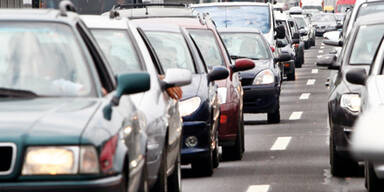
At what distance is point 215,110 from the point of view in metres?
14.2

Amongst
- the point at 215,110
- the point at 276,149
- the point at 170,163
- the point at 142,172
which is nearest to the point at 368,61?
the point at 215,110

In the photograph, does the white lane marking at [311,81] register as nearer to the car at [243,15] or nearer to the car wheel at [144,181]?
the car at [243,15]

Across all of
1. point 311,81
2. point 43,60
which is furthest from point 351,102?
point 311,81

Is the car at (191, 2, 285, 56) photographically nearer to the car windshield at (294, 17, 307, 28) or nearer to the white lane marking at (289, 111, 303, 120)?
the white lane marking at (289, 111, 303, 120)

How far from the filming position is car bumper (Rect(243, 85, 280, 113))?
21641 mm

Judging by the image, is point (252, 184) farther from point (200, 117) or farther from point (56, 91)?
point (56, 91)

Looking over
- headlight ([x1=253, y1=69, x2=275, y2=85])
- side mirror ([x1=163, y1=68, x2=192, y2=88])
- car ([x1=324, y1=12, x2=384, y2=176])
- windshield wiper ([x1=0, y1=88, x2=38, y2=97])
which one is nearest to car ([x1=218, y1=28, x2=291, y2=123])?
headlight ([x1=253, y1=69, x2=275, y2=85])

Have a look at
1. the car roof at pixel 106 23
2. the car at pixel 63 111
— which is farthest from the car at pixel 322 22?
the car at pixel 63 111

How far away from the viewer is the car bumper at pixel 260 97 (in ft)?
71.0

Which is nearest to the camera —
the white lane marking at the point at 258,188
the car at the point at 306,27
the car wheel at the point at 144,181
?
the car wheel at the point at 144,181

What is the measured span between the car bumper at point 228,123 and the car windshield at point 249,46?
712 centimetres

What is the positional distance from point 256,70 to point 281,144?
15.1 ft

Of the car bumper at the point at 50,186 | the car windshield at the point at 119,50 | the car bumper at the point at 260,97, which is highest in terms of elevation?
the car windshield at the point at 119,50

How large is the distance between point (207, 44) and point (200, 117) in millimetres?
3491
